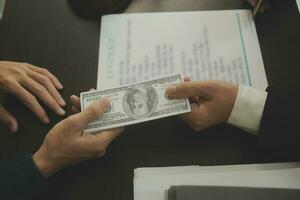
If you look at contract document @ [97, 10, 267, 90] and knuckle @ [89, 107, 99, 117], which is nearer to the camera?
knuckle @ [89, 107, 99, 117]

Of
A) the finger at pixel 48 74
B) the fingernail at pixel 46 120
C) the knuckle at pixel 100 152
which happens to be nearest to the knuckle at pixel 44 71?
the finger at pixel 48 74

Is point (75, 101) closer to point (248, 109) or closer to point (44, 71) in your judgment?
point (44, 71)

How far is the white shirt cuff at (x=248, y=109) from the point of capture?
607 millimetres

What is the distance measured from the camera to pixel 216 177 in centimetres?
57

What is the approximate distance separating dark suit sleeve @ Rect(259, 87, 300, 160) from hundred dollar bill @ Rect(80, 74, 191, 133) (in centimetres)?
14

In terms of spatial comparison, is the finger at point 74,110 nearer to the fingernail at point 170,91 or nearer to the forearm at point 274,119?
the fingernail at point 170,91

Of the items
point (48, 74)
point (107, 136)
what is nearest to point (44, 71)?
point (48, 74)

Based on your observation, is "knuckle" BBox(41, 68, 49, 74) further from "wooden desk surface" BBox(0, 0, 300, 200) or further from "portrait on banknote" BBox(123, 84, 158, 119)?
"portrait on banknote" BBox(123, 84, 158, 119)

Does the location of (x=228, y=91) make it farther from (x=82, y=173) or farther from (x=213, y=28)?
(x=82, y=173)

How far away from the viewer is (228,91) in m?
0.62

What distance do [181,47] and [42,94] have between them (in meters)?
0.31

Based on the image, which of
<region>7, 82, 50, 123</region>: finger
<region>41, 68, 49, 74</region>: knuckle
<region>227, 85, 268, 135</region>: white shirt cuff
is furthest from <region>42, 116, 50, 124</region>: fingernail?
<region>227, 85, 268, 135</region>: white shirt cuff

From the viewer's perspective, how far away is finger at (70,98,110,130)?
0.58 m

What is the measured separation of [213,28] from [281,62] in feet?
0.53
